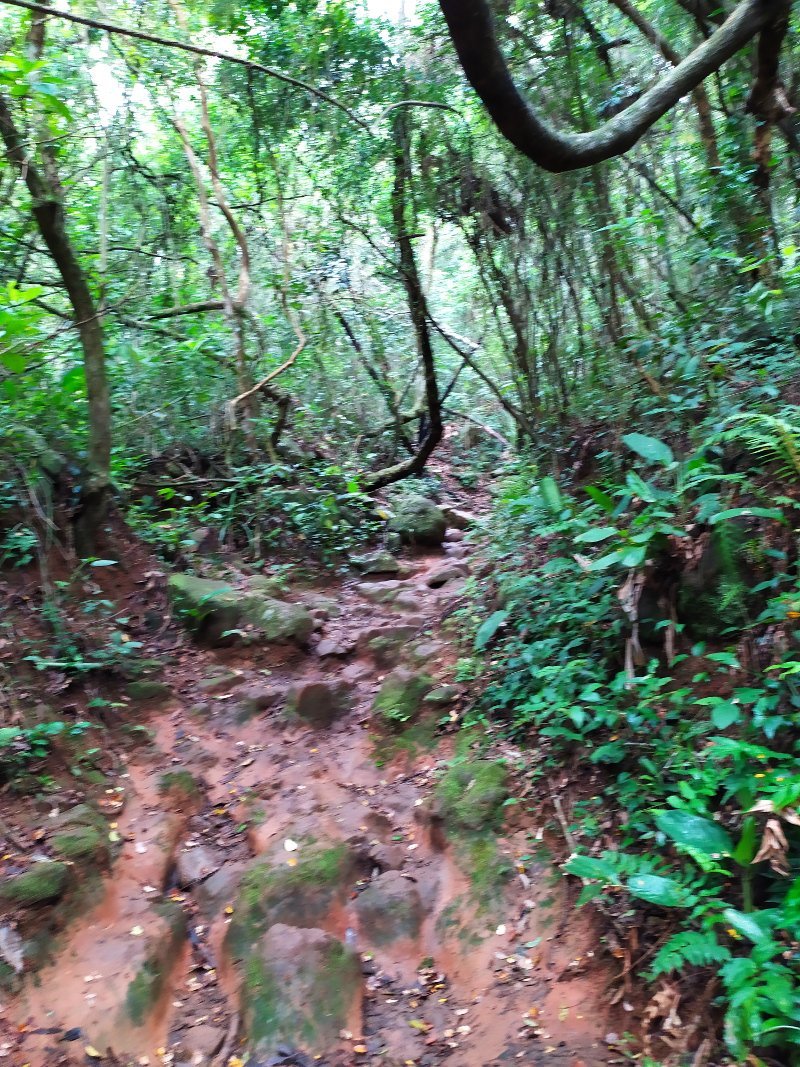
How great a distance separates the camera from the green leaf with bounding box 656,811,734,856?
2.66 meters

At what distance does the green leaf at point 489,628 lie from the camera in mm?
4738

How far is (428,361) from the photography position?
831 cm

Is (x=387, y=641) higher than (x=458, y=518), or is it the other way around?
(x=458, y=518)

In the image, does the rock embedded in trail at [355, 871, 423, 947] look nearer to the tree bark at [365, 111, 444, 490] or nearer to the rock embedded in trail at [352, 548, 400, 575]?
the rock embedded in trail at [352, 548, 400, 575]

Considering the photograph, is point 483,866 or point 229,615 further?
point 229,615

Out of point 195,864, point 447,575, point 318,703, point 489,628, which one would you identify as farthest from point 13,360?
point 447,575

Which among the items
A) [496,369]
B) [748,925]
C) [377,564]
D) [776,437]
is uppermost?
[496,369]

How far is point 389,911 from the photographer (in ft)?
12.0

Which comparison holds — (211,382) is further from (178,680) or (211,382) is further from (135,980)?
(135,980)

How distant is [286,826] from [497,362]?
6170 millimetres

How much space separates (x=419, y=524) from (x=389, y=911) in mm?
5074

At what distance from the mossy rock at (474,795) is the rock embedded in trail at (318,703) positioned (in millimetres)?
1328

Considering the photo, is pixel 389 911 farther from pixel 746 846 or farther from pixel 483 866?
pixel 746 846

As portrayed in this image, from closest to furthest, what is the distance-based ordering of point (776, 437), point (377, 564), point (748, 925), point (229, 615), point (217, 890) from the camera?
point (748, 925), point (776, 437), point (217, 890), point (229, 615), point (377, 564)
